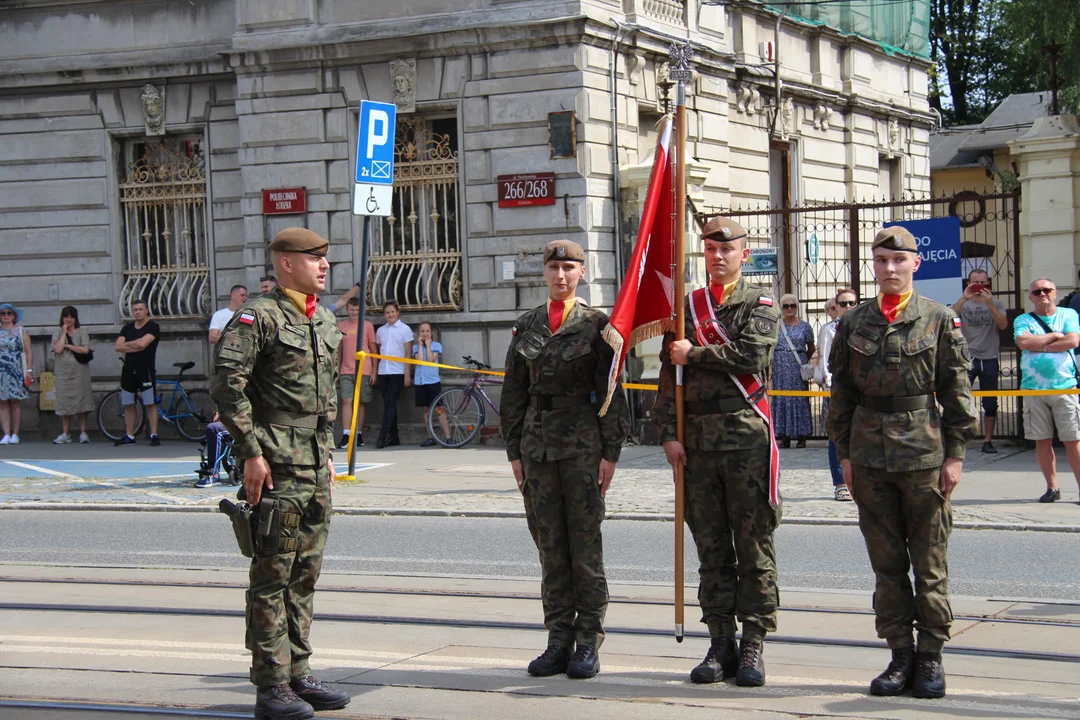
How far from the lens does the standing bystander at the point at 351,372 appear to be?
17.4 meters

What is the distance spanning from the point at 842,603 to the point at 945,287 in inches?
318

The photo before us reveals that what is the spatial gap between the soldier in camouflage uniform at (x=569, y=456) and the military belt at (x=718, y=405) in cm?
36

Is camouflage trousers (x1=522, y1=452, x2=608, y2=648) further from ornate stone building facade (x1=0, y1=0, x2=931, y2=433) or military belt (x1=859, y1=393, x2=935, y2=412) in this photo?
ornate stone building facade (x1=0, y1=0, x2=931, y2=433)

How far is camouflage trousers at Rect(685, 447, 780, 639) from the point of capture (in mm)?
6062

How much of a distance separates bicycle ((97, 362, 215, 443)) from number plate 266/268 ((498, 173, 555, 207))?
5.02 metres

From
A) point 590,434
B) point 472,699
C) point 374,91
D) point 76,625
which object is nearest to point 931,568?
point 590,434

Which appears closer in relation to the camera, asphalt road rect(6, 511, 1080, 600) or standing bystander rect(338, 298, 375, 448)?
asphalt road rect(6, 511, 1080, 600)

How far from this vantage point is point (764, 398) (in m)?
6.24

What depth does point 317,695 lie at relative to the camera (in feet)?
19.3

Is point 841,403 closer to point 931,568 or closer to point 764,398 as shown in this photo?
point 764,398

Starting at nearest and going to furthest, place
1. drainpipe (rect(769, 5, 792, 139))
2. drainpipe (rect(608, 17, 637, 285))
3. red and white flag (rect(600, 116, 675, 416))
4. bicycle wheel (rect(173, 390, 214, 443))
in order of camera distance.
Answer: red and white flag (rect(600, 116, 675, 416)) < drainpipe (rect(608, 17, 637, 285)) < bicycle wheel (rect(173, 390, 214, 443)) < drainpipe (rect(769, 5, 792, 139))

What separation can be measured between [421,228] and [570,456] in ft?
41.5

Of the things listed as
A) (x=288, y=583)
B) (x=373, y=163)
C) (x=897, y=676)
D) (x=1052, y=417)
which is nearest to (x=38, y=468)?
(x=373, y=163)

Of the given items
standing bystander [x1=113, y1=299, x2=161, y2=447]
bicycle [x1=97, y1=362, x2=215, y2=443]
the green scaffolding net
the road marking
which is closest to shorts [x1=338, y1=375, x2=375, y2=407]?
bicycle [x1=97, y1=362, x2=215, y2=443]
